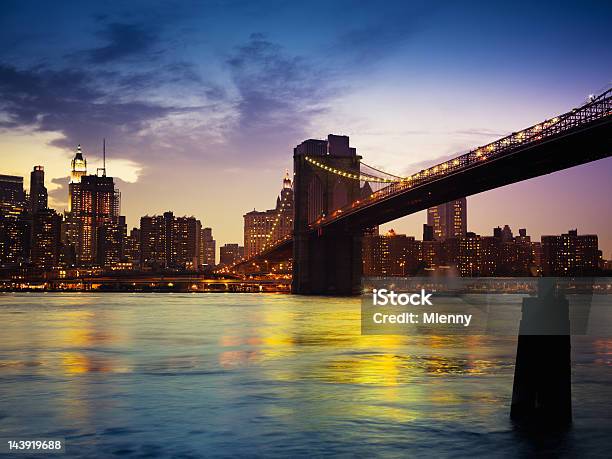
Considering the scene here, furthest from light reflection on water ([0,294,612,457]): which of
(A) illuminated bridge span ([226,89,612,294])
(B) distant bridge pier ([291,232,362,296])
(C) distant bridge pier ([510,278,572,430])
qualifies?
(B) distant bridge pier ([291,232,362,296])

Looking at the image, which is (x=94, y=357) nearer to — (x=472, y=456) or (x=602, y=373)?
(x=602, y=373)

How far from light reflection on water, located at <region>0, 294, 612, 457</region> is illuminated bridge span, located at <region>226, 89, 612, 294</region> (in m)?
21.0

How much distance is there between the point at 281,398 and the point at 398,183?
6155 cm

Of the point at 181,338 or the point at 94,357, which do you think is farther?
the point at 181,338

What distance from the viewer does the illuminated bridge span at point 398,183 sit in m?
50.8

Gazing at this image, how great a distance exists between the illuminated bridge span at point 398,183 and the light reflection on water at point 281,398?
21.0 m

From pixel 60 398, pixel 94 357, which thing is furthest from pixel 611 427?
pixel 94 357

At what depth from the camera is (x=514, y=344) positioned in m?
32.8

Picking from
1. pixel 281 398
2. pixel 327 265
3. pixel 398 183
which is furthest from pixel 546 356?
pixel 327 265

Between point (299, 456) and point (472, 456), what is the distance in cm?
242

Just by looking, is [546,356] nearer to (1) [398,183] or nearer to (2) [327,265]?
(1) [398,183]

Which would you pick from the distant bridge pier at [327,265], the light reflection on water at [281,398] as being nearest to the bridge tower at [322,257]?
the distant bridge pier at [327,265]

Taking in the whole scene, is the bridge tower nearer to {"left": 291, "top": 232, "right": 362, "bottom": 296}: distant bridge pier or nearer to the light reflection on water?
{"left": 291, "top": 232, "right": 362, "bottom": 296}: distant bridge pier

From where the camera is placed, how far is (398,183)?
77938 millimetres
